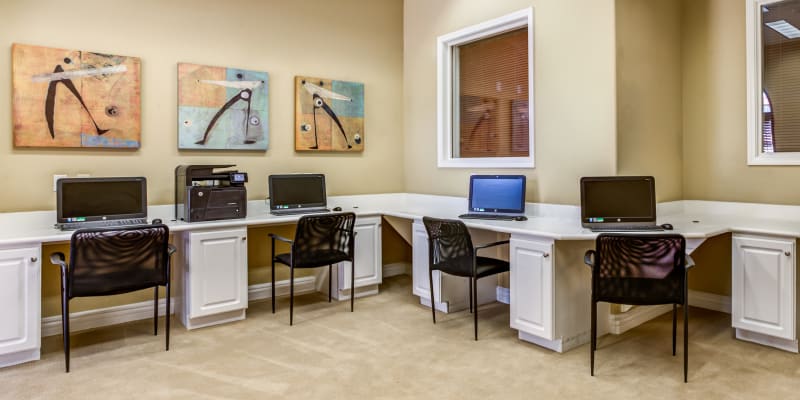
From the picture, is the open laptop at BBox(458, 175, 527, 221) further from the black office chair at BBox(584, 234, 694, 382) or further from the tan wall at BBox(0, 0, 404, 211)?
the tan wall at BBox(0, 0, 404, 211)

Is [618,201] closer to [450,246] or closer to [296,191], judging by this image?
[450,246]

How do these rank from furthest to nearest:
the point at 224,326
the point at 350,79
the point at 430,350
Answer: the point at 350,79 < the point at 224,326 < the point at 430,350

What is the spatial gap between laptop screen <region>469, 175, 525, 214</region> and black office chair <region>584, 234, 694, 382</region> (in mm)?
1080

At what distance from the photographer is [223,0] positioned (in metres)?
4.31

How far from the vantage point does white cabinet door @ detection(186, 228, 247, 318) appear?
3.63 m

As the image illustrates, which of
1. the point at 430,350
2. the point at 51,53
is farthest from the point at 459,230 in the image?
the point at 51,53

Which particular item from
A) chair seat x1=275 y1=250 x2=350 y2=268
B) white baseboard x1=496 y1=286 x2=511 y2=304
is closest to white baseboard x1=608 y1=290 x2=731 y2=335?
white baseboard x1=496 y1=286 x2=511 y2=304

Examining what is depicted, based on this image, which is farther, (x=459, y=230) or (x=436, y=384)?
(x=459, y=230)

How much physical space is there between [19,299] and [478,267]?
2940 mm

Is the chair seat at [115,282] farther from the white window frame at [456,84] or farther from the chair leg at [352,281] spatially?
the white window frame at [456,84]

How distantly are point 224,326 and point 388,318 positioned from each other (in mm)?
1264

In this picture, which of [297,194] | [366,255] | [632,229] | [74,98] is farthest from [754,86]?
[74,98]

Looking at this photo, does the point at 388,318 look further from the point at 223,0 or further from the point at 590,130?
the point at 223,0

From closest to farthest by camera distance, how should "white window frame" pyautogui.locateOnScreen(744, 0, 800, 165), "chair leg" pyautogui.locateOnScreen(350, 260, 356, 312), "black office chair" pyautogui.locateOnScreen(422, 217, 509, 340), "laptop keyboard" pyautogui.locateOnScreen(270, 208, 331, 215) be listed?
"black office chair" pyautogui.locateOnScreen(422, 217, 509, 340) → "white window frame" pyautogui.locateOnScreen(744, 0, 800, 165) → "chair leg" pyautogui.locateOnScreen(350, 260, 356, 312) → "laptop keyboard" pyautogui.locateOnScreen(270, 208, 331, 215)
